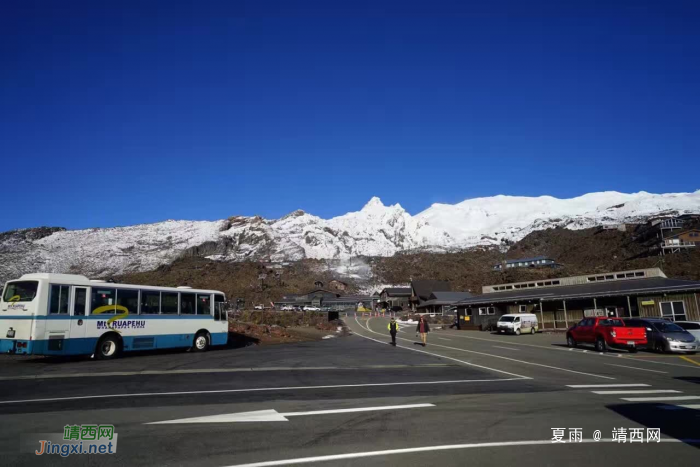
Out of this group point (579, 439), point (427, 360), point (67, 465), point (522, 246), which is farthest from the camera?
point (522, 246)

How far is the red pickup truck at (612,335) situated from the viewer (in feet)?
79.3

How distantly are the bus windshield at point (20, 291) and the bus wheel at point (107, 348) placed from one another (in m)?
3.25

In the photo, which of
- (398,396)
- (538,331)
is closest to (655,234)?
(538,331)

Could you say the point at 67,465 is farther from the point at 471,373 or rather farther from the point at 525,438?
the point at 471,373

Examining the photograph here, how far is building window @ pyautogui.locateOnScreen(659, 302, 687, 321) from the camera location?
33906mm

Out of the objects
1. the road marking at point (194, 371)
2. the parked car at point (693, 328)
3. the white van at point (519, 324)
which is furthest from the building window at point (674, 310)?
the road marking at point (194, 371)

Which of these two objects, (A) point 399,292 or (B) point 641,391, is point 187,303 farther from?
(A) point 399,292

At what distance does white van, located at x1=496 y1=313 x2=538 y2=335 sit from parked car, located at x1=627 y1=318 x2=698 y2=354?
16.3 metres

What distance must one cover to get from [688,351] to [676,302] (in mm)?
13201

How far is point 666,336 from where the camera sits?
23.4m

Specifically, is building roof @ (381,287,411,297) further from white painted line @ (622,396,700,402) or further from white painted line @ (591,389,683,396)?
white painted line @ (622,396,700,402)

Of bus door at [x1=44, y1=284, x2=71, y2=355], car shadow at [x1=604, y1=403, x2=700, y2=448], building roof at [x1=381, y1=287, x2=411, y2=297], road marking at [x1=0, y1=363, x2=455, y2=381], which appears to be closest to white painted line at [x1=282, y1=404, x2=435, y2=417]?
car shadow at [x1=604, y1=403, x2=700, y2=448]

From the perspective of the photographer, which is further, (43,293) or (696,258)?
(696,258)

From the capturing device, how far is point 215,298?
24453 mm
